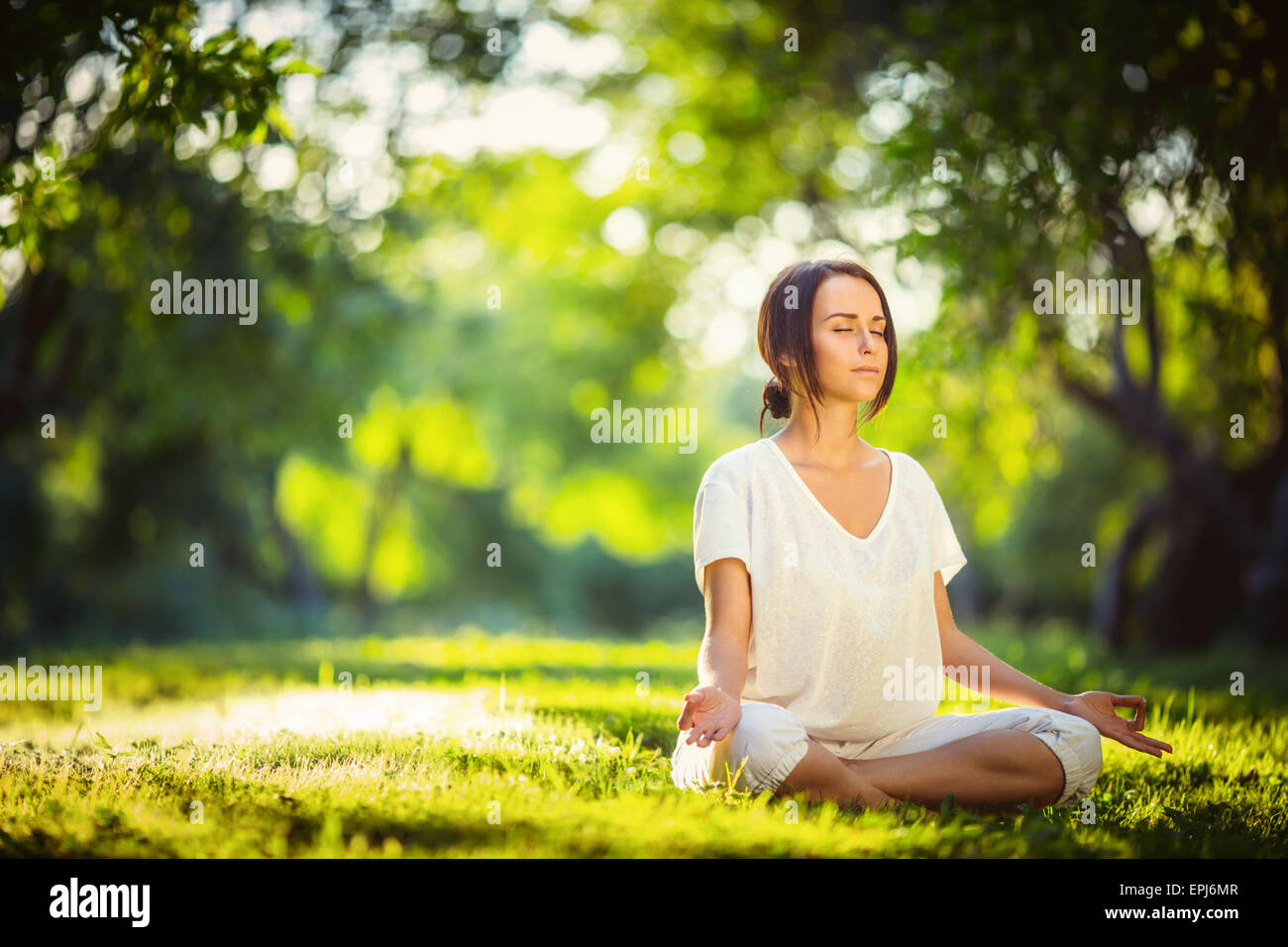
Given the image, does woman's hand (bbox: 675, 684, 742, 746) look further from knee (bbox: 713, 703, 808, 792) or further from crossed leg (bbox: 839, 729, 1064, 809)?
crossed leg (bbox: 839, 729, 1064, 809)

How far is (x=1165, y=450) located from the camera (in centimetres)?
1160

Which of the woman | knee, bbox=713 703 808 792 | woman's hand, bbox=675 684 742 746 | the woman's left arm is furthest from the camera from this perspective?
the woman's left arm

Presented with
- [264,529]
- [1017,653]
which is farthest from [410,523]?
[1017,653]

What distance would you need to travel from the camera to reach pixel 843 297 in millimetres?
3553

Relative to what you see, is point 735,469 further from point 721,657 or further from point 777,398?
point 721,657

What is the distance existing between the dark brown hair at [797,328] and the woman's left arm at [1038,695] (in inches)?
33.5

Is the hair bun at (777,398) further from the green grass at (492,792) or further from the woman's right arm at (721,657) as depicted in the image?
the green grass at (492,792)

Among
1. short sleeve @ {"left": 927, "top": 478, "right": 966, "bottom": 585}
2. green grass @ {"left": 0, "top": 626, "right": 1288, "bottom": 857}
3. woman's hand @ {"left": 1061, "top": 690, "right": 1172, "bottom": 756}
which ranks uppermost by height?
short sleeve @ {"left": 927, "top": 478, "right": 966, "bottom": 585}

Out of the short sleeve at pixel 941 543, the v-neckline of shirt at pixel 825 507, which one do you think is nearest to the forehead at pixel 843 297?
the v-neckline of shirt at pixel 825 507

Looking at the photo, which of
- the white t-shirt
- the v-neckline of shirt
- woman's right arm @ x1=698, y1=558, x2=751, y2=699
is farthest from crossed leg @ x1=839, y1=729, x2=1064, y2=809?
the v-neckline of shirt

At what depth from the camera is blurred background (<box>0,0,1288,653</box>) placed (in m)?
6.23

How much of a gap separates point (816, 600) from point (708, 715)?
650mm

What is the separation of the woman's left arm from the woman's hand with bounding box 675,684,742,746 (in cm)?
91
